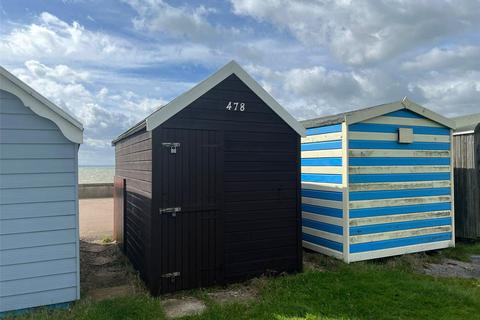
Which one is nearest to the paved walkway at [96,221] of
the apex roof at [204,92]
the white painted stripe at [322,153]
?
the apex roof at [204,92]

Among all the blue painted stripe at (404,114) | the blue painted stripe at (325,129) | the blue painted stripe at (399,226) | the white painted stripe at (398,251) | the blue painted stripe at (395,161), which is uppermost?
the blue painted stripe at (404,114)

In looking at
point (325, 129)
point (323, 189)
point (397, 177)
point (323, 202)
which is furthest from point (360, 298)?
point (325, 129)

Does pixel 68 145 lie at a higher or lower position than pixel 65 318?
higher

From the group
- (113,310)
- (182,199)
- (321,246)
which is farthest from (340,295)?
(113,310)

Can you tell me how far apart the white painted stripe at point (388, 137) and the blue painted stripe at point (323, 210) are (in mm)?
1427

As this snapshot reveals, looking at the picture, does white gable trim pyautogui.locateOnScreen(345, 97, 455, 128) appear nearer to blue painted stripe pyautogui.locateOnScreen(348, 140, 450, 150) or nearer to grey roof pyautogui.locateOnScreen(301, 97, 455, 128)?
grey roof pyautogui.locateOnScreen(301, 97, 455, 128)

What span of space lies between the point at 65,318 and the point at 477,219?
8.79m

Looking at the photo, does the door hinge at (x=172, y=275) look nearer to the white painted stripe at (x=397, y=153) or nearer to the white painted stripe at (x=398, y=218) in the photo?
the white painted stripe at (x=398, y=218)

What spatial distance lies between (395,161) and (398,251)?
5.98 ft

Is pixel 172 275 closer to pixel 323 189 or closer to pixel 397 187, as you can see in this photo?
pixel 323 189

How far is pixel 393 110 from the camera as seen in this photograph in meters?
6.54

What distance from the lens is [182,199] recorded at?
4.88m

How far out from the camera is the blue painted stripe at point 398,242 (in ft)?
20.4

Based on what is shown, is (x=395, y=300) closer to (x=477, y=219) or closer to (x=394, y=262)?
(x=394, y=262)
